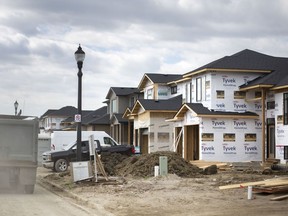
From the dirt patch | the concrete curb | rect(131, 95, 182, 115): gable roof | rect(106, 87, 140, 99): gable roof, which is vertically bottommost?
the concrete curb

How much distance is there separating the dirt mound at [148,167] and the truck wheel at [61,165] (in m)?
5.54

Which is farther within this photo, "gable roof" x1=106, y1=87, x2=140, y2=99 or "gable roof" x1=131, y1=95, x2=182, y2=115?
"gable roof" x1=106, y1=87, x2=140, y2=99

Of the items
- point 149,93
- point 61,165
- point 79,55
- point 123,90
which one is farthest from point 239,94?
point 123,90

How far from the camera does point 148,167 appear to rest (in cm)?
2594

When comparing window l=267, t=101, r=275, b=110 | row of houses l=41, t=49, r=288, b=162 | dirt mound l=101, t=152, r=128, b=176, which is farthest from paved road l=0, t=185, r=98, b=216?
window l=267, t=101, r=275, b=110

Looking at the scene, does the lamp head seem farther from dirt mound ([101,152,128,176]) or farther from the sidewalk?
Result: dirt mound ([101,152,128,176])

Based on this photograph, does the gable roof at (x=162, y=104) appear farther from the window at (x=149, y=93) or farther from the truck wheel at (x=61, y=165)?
the truck wheel at (x=61, y=165)

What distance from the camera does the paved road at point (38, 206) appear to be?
14477 millimetres

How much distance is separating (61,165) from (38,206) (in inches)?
693

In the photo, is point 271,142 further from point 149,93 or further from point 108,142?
point 149,93

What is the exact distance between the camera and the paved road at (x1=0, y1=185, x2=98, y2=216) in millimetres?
14477

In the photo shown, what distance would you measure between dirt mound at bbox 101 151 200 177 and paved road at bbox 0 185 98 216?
6477 millimetres

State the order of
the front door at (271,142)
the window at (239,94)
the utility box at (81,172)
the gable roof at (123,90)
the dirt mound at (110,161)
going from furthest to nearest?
the gable roof at (123,90) < the window at (239,94) < the front door at (271,142) < the dirt mound at (110,161) < the utility box at (81,172)

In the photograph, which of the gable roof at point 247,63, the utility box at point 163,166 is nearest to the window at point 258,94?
the gable roof at point 247,63
